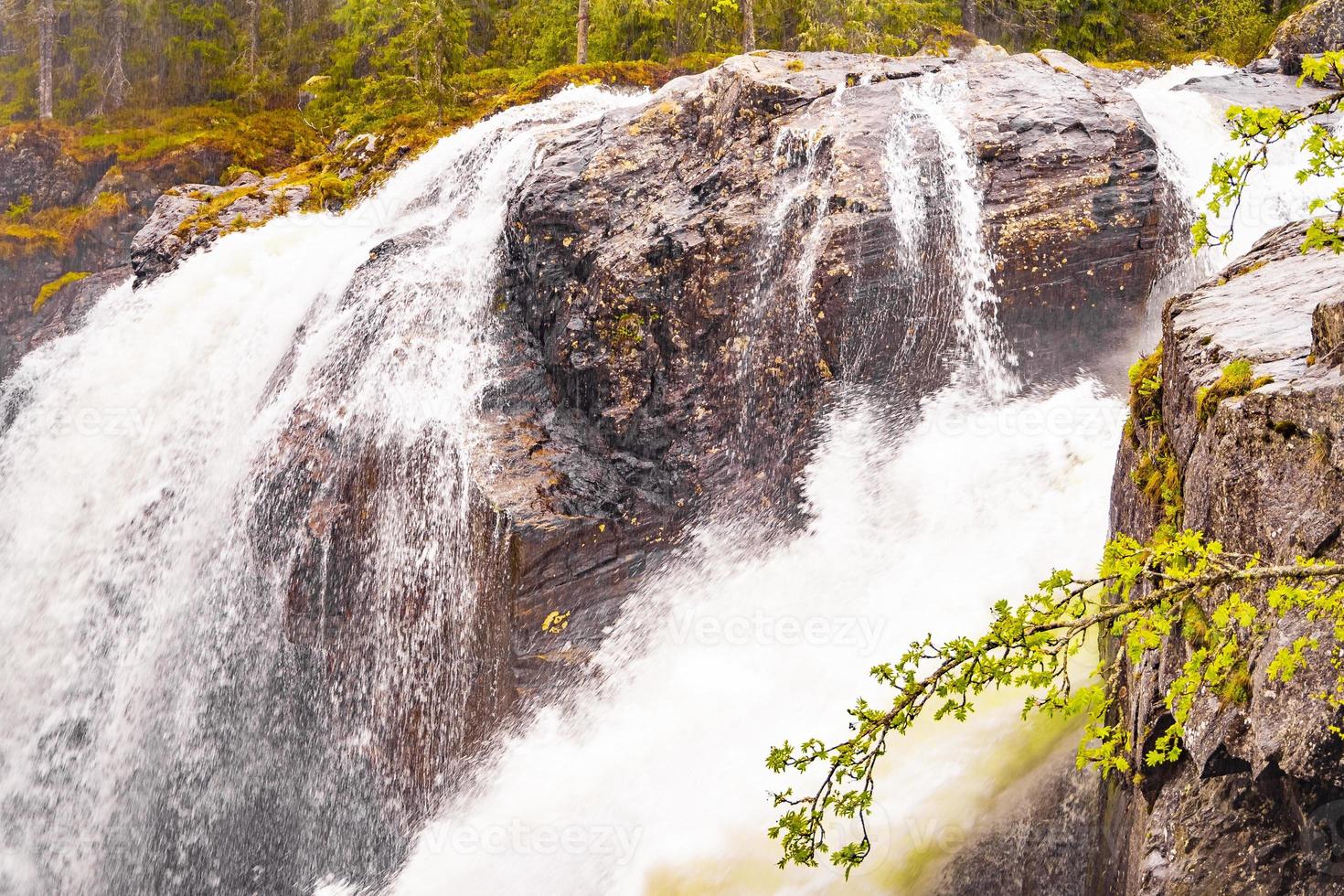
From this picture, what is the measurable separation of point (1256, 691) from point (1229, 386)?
67.0 inches

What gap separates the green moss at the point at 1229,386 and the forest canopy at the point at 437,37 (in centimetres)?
1662

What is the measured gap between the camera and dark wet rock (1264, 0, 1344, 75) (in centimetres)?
1639

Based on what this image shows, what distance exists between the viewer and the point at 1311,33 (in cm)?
1644

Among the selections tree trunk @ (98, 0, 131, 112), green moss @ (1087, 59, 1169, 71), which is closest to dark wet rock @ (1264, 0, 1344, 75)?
green moss @ (1087, 59, 1169, 71)

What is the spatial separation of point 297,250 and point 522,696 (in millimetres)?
9722

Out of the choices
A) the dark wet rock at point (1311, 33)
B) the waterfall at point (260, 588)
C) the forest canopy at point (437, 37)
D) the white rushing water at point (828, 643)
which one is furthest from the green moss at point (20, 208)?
the dark wet rock at point (1311, 33)

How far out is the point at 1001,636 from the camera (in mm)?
3104

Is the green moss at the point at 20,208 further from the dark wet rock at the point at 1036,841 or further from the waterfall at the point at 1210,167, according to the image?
the dark wet rock at the point at 1036,841

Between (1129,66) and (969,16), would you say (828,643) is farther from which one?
(969,16)

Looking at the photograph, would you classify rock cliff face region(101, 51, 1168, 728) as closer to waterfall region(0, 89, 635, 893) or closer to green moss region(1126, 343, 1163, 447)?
waterfall region(0, 89, 635, 893)

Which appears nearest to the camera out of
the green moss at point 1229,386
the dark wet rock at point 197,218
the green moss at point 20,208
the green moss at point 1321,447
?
the green moss at point 1321,447

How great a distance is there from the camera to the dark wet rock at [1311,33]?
16391 millimetres

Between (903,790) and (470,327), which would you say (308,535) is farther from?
(903,790)

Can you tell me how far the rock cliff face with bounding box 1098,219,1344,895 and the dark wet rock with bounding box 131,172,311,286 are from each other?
16468mm
